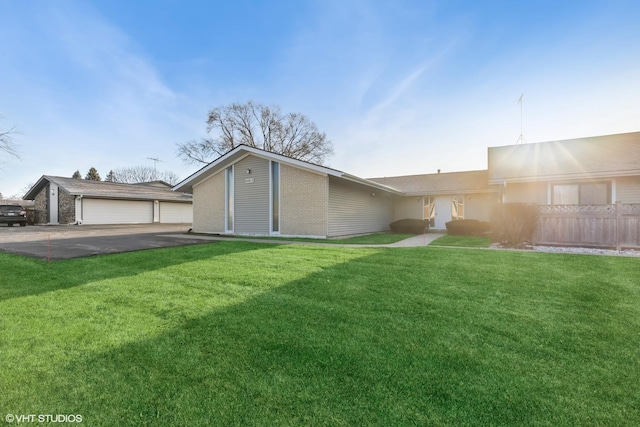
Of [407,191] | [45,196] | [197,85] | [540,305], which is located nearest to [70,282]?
[540,305]

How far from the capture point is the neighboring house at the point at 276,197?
1280 centimetres

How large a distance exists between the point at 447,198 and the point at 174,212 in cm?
2526

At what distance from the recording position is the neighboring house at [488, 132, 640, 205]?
465 inches

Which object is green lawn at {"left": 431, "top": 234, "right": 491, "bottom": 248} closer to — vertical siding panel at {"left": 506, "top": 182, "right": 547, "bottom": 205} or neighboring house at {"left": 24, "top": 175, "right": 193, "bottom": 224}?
vertical siding panel at {"left": 506, "top": 182, "right": 547, "bottom": 205}

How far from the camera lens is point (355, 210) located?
50.0 feet

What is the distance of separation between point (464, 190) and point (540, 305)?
1511 cm

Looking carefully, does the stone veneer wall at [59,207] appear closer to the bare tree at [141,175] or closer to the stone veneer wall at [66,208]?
the stone veneer wall at [66,208]

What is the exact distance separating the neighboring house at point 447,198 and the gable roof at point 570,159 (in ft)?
Result: 6.76

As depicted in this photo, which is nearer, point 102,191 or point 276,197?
point 276,197

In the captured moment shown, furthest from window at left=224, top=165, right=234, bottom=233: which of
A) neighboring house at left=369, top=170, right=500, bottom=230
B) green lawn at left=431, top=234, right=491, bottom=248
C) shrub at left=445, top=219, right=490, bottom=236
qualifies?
shrub at left=445, top=219, right=490, bottom=236

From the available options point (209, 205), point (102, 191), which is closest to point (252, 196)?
point (209, 205)

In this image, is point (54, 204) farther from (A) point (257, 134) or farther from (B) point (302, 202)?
(B) point (302, 202)

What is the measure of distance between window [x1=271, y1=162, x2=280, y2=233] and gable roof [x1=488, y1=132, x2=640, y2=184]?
1002cm

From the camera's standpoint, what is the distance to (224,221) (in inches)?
609
